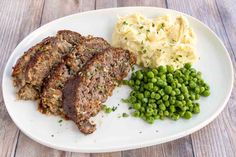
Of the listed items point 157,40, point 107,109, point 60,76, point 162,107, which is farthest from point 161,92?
point 60,76

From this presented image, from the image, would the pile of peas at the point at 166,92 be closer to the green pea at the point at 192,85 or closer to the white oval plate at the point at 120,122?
the green pea at the point at 192,85

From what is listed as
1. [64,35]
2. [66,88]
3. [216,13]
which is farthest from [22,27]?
[216,13]

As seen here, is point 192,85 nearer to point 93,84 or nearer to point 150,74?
point 150,74

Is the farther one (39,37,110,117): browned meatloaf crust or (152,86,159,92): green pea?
(152,86,159,92): green pea

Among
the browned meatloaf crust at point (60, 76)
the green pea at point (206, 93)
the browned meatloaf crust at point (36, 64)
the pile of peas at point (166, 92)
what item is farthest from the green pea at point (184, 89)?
the browned meatloaf crust at point (36, 64)

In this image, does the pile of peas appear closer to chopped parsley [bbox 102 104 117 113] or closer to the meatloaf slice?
chopped parsley [bbox 102 104 117 113]

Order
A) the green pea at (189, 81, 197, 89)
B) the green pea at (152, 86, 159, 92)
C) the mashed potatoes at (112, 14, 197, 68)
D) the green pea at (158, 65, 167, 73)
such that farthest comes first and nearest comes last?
the mashed potatoes at (112, 14, 197, 68), the green pea at (158, 65, 167, 73), the green pea at (189, 81, 197, 89), the green pea at (152, 86, 159, 92)

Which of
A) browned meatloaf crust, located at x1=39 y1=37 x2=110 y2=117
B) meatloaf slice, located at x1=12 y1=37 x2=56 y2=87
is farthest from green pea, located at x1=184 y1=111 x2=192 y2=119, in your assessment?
meatloaf slice, located at x1=12 y1=37 x2=56 y2=87
